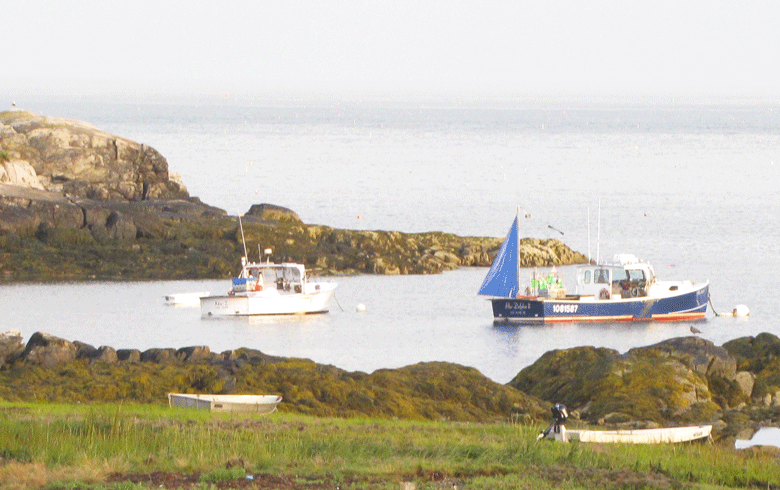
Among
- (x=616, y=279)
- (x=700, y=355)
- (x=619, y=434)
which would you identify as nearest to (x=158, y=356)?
(x=700, y=355)

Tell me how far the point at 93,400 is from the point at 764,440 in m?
11.3

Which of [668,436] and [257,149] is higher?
[257,149]

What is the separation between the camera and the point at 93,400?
2011 centimetres

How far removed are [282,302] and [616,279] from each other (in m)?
12.4

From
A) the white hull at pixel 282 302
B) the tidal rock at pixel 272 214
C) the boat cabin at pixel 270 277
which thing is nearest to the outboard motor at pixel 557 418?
the white hull at pixel 282 302

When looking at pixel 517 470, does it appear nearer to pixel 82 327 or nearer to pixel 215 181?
pixel 82 327

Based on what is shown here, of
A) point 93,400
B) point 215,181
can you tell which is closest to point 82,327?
point 93,400

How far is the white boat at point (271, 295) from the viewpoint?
43.8 meters

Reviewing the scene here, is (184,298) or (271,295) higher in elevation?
(271,295)

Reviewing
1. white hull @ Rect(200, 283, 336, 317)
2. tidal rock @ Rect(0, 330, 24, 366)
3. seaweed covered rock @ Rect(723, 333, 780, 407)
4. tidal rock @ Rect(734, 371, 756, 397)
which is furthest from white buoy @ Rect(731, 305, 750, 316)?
tidal rock @ Rect(0, 330, 24, 366)

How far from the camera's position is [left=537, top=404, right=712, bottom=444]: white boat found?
14.7m

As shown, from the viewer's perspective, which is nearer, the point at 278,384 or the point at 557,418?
the point at 557,418

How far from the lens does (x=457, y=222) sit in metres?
74.9

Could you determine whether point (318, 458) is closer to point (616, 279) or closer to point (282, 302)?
point (282, 302)
